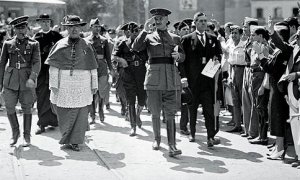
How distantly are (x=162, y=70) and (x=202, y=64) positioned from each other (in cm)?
107

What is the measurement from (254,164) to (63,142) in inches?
122

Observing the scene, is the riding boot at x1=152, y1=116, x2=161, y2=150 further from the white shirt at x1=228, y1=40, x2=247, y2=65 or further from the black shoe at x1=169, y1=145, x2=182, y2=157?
the white shirt at x1=228, y1=40, x2=247, y2=65

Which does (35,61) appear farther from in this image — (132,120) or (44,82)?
(132,120)

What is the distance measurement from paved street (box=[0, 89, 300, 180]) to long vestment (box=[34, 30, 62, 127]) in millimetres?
381

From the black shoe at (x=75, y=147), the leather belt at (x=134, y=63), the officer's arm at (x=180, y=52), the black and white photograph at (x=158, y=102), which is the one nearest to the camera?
the black and white photograph at (x=158, y=102)

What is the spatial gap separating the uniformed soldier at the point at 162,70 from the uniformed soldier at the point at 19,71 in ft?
6.11

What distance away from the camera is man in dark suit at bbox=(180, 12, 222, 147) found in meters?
9.30

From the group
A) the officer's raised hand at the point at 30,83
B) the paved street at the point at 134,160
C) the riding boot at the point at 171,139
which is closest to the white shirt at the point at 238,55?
the paved street at the point at 134,160

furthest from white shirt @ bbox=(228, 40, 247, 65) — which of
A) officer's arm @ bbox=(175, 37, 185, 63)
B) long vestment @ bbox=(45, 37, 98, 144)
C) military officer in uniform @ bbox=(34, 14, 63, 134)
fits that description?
military officer in uniform @ bbox=(34, 14, 63, 134)

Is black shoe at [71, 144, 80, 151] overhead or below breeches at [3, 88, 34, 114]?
below

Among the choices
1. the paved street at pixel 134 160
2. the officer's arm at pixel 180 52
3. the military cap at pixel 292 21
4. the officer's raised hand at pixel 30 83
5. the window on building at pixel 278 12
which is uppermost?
the window on building at pixel 278 12

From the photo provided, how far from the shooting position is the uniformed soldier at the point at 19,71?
9.16 meters

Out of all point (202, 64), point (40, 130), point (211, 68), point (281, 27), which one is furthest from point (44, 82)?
point (281, 27)

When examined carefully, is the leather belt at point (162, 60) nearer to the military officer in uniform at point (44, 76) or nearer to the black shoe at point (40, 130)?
the military officer in uniform at point (44, 76)
